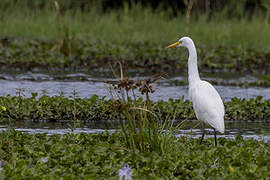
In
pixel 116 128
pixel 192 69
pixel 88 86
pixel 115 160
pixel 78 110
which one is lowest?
pixel 116 128

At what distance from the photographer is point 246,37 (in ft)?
58.5

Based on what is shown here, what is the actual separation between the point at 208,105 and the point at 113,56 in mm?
8369

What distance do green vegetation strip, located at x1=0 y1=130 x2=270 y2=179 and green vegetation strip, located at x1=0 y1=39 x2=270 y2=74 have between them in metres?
8.09

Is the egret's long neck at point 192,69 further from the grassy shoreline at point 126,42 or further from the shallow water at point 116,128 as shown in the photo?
the grassy shoreline at point 126,42

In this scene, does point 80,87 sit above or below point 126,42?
below

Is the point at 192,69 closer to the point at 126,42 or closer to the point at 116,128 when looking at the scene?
the point at 116,128

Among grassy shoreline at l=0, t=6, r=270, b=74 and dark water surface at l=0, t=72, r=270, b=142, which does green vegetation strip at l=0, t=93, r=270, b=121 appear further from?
grassy shoreline at l=0, t=6, r=270, b=74

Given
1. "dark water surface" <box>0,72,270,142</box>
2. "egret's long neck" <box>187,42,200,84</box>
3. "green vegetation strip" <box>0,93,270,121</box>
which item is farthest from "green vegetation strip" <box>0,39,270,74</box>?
"egret's long neck" <box>187,42,200,84</box>

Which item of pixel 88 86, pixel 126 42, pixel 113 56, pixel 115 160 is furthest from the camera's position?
pixel 126 42

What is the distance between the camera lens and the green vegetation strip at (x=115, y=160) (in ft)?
17.1

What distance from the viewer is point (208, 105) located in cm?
720

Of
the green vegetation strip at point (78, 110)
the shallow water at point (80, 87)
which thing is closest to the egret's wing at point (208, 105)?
the green vegetation strip at point (78, 110)

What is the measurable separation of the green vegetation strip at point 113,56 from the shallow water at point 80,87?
0.90 metres

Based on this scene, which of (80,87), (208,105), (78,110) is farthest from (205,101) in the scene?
(80,87)
